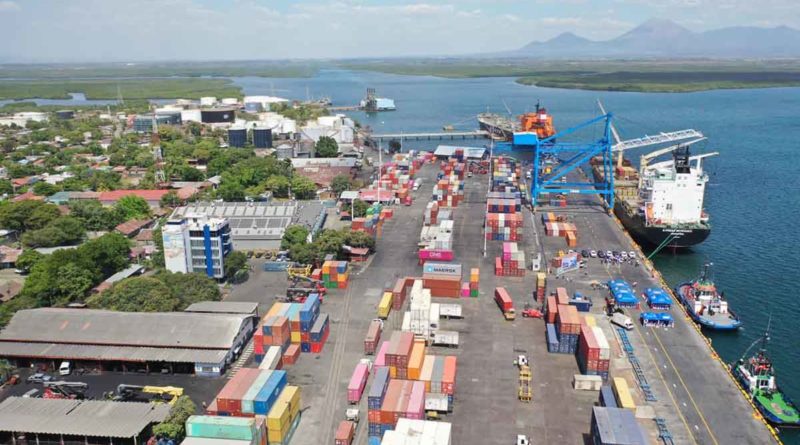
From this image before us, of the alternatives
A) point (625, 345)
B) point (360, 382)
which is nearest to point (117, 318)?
point (360, 382)

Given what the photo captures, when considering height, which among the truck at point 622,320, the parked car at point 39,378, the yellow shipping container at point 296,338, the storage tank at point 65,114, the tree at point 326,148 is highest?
the storage tank at point 65,114

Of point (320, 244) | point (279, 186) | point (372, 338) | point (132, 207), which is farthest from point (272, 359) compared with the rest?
point (279, 186)

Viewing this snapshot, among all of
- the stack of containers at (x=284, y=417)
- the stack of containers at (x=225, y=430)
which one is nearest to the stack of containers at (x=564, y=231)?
the stack of containers at (x=284, y=417)

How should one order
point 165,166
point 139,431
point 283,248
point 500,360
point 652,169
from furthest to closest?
point 165,166 → point 652,169 → point 283,248 → point 500,360 → point 139,431

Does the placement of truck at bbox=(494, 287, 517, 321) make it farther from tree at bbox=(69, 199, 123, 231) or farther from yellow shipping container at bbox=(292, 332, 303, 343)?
tree at bbox=(69, 199, 123, 231)

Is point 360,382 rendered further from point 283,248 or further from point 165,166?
point 165,166

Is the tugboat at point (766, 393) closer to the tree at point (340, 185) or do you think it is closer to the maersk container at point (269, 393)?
the maersk container at point (269, 393)
